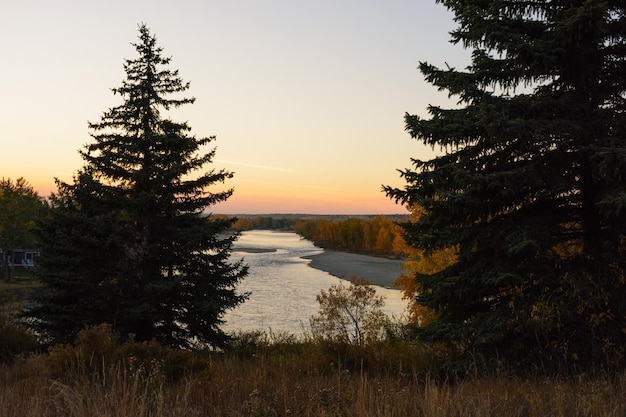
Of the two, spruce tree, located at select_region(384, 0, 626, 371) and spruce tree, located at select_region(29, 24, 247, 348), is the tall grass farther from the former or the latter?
spruce tree, located at select_region(29, 24, 247, 348)

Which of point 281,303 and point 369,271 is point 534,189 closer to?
point 281,303

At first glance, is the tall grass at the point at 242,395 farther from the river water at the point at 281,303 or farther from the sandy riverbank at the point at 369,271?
the sandy riverbank at the point at 369,271

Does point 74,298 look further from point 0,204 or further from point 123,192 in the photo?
point 0,204

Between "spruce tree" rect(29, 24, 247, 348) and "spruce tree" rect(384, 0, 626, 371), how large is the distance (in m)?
9.71

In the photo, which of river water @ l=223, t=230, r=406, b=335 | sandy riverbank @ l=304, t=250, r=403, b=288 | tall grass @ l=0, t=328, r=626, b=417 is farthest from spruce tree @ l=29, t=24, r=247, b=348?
sandy riverbank @ l=304, t=250, r=403, b=288

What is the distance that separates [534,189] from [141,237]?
41.2 ft

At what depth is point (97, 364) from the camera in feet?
19.7

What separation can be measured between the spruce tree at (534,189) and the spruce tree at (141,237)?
31.8ft

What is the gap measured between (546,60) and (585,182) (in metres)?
2.05

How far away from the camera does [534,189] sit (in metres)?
7.59

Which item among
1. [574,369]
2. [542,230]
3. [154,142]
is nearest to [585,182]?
[542,230]

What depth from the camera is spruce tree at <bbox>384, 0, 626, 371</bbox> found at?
668cm

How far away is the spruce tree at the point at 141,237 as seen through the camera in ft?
47.8

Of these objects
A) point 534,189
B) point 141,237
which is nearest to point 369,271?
point 141,237
